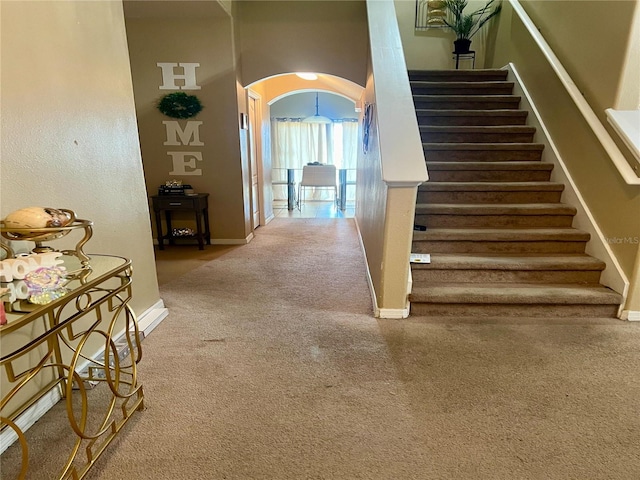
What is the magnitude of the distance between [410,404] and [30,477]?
140 cm

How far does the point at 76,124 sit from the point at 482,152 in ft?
10.1

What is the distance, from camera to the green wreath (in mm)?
3793

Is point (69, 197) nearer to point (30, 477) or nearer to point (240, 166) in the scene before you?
point (30, 477)

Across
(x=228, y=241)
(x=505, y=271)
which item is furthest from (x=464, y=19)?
(x=228, y=241)

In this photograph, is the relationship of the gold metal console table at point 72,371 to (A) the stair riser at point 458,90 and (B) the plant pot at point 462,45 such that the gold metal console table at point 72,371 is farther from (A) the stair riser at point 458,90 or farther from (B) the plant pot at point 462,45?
(B) the plant pot at point 462,45

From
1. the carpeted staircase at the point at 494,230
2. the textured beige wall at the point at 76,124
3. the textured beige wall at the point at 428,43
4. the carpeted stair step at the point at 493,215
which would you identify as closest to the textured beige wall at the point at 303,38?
the textured beige wall at the point at 428,43

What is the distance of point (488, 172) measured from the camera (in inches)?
119

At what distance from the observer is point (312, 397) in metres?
1.54

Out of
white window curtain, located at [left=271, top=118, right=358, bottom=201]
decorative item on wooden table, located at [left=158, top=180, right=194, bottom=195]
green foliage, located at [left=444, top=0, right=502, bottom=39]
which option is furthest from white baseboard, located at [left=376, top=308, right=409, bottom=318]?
white window curtain, located at [left=271, top=118, right=358, bottom=201]

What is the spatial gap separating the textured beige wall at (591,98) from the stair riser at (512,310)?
0.76ft

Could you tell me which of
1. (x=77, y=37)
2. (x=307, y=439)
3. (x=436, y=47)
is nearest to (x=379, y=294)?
(x=307, y=439)

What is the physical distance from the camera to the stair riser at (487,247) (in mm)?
2621

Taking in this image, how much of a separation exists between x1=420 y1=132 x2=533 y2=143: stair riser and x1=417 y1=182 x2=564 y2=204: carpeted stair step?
0.63m

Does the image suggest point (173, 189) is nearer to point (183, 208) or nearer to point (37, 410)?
point (183, 208)
